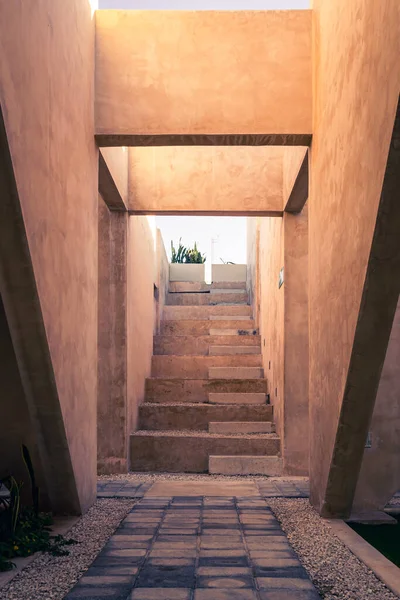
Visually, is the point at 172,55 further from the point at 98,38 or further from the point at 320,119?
the point at 320,119

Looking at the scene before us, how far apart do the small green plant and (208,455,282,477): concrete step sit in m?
7.88

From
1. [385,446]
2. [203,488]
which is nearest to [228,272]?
[203,488]

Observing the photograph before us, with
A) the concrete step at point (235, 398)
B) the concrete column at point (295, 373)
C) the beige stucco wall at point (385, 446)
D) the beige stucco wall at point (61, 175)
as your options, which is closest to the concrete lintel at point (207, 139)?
the beige stucco wall at point (61, 175)

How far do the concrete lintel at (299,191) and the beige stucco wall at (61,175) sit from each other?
6.23 feet

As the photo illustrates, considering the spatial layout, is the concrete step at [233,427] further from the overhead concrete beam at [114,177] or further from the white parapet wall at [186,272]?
the white parapet wall at [186,272]

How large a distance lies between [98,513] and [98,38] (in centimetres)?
380

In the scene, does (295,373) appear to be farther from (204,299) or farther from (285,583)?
(204,299)

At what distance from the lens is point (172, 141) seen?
17.6 feet

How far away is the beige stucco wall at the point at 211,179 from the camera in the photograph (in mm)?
7488

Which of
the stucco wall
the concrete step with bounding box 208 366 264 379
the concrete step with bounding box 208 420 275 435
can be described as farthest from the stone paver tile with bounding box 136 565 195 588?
the concrete step with bounding box 208 366 264 379

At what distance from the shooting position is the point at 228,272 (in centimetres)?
1444

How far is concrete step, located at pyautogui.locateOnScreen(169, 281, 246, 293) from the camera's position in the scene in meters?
13.5

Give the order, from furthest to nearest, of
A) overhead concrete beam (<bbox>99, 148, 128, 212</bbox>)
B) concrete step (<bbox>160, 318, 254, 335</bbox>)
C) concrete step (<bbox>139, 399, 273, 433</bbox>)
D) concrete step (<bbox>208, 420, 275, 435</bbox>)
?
concrete step (<bbox>160, 318, 254, 335</bbox>), concrete step (<bbox>139, 399, 273, 433</bbox>), concrete step (<bbox>208, 420, 275, 435</bbox>), overhead concrete beam (<bbox>99, 148, 128, 212</bbox>)

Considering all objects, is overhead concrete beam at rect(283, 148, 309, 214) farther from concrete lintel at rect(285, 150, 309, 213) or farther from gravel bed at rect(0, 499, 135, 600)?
gravel bed at rect(0, 499, 135, 600)
